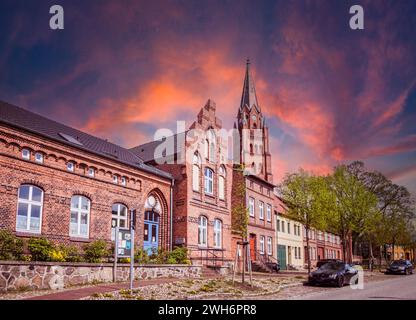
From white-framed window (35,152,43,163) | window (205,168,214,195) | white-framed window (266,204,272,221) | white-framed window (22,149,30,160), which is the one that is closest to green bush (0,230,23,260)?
white-framed window (22,149,30,160)

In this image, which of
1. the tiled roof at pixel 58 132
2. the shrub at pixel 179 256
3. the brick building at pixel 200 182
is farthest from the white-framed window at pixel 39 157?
the brick building at pixel 200 182

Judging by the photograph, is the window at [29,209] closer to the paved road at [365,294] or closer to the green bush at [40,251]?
the green bush at [40,251]

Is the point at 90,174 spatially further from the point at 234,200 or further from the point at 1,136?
the point at 234,200

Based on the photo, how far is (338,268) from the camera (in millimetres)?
22500

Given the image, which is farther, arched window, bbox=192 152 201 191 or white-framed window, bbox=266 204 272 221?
white-framed window, bbox=266 204 272 221

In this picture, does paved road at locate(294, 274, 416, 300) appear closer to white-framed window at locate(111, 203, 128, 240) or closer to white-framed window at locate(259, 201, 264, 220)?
white-framed window at locate(111, 203, 128, 240)

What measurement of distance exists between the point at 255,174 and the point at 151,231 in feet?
61.3

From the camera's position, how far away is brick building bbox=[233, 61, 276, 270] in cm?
3916

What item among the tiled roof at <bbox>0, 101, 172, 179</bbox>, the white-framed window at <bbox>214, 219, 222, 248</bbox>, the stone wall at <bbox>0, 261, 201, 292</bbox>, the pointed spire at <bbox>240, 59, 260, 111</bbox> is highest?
the pointed spire at <bbox>240, 59, 260, 111</bbox>

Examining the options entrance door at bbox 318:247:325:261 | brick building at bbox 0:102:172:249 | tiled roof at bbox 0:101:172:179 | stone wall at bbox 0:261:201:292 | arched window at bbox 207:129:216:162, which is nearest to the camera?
stone wall at bbox 0:261:201:292

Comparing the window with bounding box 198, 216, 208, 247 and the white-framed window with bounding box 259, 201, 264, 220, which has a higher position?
the white-framed window with bounding box 259, 201, 264, 220

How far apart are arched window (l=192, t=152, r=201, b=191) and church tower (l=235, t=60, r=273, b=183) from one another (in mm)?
24049
